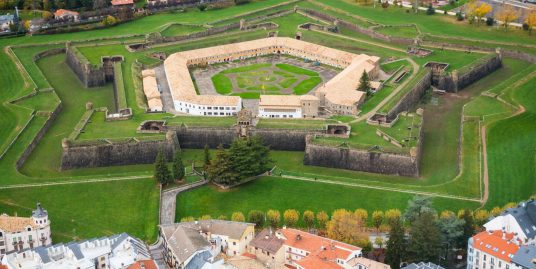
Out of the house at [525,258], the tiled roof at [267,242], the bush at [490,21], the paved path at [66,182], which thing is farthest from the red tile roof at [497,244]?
the bush at [490,21]

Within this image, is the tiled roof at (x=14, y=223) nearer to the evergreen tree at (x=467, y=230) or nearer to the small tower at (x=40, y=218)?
the small tower at (x=40, y=218)

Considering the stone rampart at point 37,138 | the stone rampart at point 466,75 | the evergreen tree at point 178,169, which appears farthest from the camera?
the stone rampart at point 466,75

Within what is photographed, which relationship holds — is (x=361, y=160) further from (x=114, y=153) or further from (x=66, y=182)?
(x=66, y=182)

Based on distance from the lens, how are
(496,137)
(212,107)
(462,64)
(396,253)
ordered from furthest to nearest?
1. (462,64)
2. (212,107)
3. (496,137)
4. (396,253)

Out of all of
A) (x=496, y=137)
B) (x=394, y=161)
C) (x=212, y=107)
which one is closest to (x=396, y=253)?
(x=394, y=161)

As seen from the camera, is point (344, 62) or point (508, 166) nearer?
point (508, 166)

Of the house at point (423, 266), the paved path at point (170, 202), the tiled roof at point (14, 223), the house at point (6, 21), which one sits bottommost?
the paved path at point (170, 202)

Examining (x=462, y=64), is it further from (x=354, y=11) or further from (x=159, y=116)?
(x=159, y=116)
